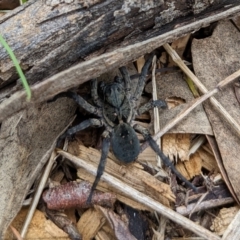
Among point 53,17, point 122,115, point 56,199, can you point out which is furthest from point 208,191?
point 53,17

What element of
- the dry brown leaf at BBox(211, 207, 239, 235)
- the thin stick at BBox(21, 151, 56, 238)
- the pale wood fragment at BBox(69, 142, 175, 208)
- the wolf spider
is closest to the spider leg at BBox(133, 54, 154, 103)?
the wolf spider

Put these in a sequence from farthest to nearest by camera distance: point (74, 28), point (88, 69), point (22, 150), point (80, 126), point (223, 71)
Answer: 1. point (223, 71)
2. point (80, 126)
3. point (22, 150)
4. point (74, 28)
5. point (88, 69)

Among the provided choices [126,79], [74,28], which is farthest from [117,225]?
[74,28]

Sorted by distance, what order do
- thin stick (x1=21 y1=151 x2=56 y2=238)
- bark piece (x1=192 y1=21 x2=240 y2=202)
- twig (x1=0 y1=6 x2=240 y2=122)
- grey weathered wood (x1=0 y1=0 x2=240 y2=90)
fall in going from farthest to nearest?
1. bark piece (x1=192 y1=21 x2=240 y2=202)
2. thin stick (x1=21 y1=151 x2=56 y2=238)
3. grey weathered wood (x1=0 y1=0 x2=240 y2=90)
4. twig (x1=0 y1=6 x2=240 y2=122)

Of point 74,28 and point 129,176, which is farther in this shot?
point 129,176

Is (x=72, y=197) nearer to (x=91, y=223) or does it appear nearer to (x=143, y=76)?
(x=91, y=223)

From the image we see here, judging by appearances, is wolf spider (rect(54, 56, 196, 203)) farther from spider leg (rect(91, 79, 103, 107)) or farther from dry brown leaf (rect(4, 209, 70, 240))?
dry brown leaf (rect(4, 209, 70, 240))

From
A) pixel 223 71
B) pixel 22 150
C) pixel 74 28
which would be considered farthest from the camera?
pixel 223 71
